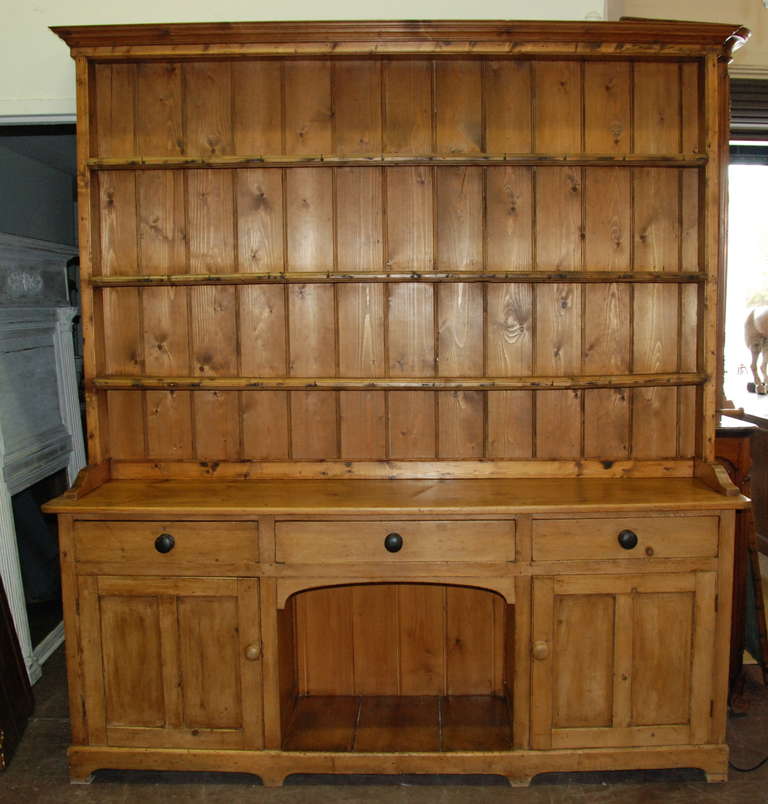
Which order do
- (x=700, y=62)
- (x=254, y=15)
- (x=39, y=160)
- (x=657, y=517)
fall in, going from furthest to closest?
(x=39, y=160) < (x=254, y=15) < (x=700, y=62) < (x=657, y=517)

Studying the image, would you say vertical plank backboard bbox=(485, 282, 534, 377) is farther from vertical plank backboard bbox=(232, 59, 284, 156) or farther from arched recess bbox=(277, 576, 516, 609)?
vertical plank backboard bbox=(232, 59, 284, 156)

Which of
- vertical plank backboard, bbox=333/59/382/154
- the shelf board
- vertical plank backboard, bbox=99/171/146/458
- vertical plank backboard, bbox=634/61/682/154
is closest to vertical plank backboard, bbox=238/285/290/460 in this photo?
the shelf board

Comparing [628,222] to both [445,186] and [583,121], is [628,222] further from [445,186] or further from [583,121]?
[445,186]

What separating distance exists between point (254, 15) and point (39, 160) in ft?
5.97

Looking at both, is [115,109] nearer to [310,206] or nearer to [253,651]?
[310,206]

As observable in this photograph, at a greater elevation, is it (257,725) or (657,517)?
(657,517)

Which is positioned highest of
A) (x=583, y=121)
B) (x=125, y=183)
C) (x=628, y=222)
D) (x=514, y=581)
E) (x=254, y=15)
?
(x=254, y=15)

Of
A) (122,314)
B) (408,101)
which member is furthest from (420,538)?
(408,101)

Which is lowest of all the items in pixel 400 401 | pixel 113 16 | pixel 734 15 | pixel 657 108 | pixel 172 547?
pixel 172 547

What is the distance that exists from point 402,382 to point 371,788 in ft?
4.37

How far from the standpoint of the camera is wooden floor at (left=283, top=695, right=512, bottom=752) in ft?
7.97

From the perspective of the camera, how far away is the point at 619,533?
2.30 meters

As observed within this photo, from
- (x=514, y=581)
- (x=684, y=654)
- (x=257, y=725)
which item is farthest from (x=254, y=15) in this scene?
(x=684, y=654)

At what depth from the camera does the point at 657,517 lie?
7.56 ft
